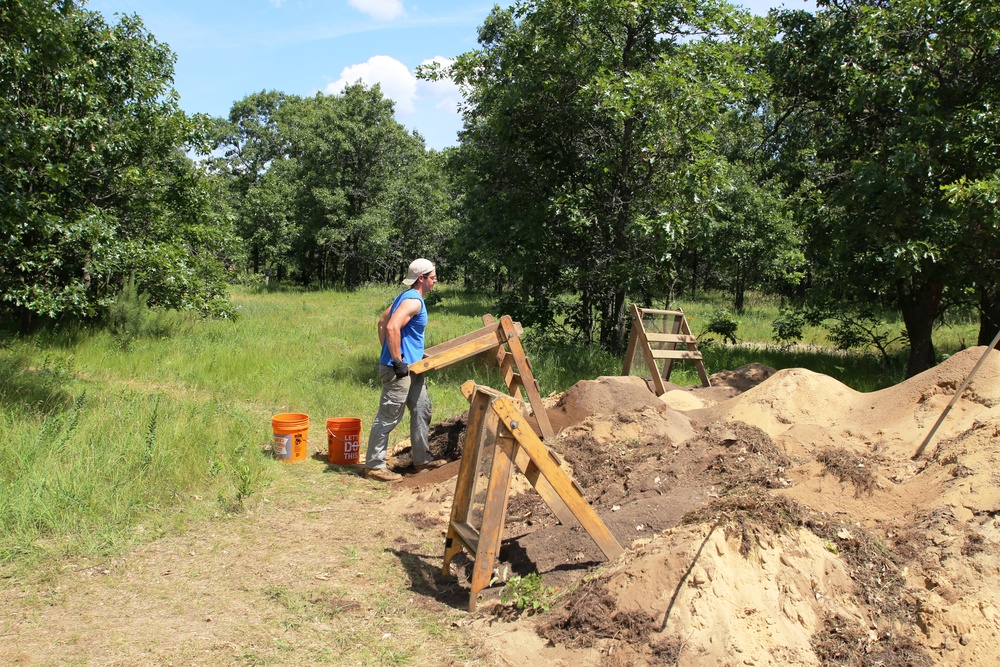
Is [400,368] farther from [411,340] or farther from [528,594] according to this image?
[528,594]

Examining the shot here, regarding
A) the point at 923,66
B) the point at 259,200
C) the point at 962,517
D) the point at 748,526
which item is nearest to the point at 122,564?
the point at 748,526

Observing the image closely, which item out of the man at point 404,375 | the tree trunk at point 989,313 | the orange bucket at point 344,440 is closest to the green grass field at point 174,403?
the orange bucket at point 344,440

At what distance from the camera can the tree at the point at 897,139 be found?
10141mm

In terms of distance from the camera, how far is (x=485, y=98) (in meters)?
12.0

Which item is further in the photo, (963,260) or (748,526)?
(963,260)

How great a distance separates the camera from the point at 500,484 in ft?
14.8

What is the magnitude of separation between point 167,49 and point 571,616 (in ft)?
44.0

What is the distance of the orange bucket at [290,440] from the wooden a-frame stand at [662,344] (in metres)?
4.53

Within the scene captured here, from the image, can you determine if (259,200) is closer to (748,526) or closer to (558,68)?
(558,68)

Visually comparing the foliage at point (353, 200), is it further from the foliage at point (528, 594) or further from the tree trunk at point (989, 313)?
the foliage at point (528, 594)

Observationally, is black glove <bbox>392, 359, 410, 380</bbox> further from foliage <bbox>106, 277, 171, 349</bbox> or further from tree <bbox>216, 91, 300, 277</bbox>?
tree <bbox>216, 91, 300, 277</bbox>

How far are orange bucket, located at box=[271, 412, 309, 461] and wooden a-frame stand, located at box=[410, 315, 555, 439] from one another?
1596 millimetres

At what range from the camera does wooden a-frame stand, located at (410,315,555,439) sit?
6484 mm

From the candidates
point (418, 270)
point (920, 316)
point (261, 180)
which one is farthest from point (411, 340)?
point (261, 180)
